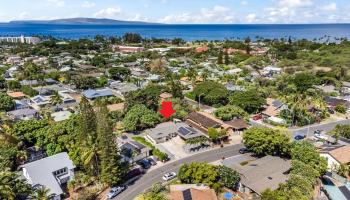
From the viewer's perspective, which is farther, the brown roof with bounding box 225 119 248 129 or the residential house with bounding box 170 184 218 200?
the brown roof with bounding box 225 119 248 129

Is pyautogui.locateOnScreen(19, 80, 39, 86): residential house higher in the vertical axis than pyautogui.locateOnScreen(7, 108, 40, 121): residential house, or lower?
higher

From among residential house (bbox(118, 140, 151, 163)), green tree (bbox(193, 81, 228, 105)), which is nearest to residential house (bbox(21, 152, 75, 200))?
residential house (bbox(118, 140, 151, 163))

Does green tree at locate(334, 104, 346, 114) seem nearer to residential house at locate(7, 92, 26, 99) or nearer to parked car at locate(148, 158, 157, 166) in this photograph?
parked car at locate(148, 158, 157, 166)

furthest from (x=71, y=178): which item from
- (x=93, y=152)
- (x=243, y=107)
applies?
(x=243, y=107)

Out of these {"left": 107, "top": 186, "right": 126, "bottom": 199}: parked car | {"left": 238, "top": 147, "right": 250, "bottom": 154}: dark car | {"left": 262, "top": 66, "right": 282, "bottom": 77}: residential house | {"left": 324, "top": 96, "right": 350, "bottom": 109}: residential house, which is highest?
{"left": 262, "top": 66, "right": 282, "bottom": 77}: residential house

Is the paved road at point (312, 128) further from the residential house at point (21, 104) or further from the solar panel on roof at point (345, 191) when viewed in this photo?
the residential house at point (21, 104)

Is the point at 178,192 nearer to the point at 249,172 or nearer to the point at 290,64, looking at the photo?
the point at 249,172
